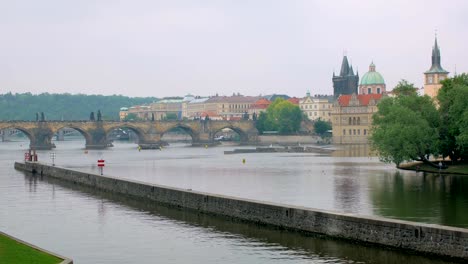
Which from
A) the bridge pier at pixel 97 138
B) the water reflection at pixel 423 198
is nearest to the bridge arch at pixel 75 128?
the bridge pier at pixel 97 138

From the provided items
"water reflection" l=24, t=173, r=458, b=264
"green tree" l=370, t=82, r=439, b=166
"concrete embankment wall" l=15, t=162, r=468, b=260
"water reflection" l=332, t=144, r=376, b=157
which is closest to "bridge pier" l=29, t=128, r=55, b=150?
"water reflection" l=332, t=144, r=376, b=157

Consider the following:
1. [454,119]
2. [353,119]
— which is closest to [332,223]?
[454,119]

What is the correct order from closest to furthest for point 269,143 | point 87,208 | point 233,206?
point 233,206 → point 87,208 → point 269,143

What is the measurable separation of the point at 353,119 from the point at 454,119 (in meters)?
109

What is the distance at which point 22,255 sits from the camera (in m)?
27.7

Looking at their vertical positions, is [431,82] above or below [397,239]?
above

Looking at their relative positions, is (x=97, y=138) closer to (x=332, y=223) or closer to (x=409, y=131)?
(x=409, y=131)

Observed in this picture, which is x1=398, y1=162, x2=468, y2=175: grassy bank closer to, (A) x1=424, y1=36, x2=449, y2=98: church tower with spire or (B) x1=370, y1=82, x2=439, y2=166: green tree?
(B) x1=370, y1=82, x2=439, y2=166: green tree

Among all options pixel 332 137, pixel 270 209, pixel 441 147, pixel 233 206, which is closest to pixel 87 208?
pixel 233 206

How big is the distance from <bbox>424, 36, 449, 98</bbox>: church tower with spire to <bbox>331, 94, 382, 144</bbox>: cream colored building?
11483 mm

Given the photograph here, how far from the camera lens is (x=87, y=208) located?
52250mm

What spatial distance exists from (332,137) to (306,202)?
449 feet

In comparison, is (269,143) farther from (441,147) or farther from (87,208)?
(87,208)

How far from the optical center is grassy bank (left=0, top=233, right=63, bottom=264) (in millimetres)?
26688
